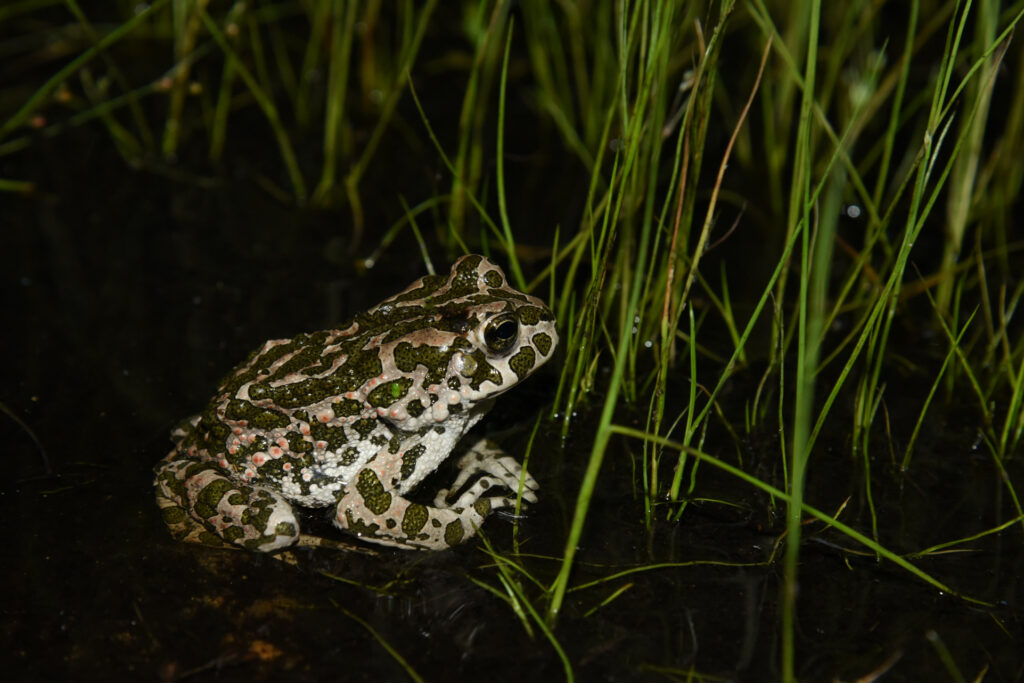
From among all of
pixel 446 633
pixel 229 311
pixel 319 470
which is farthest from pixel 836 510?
pixel 229 311

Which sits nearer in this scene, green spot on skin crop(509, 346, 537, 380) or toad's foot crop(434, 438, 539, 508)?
green spot on skin crop(509, 346, 537, 380)

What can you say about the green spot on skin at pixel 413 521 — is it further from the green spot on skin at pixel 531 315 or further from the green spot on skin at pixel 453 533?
the green spot on skin at pixel 531 315

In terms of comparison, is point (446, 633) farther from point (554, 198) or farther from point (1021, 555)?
point (554, 198)

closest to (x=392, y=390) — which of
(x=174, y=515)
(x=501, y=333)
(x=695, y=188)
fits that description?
(x=501, y=333)

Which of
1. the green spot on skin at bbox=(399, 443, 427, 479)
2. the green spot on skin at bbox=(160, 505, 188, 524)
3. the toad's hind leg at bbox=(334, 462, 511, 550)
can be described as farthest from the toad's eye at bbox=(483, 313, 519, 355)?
the green spot on skin at bbox=(160, 505, 188, 524)

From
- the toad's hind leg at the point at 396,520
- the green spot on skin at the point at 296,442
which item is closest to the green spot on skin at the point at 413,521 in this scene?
the toad's hind leg at the point at 396,520

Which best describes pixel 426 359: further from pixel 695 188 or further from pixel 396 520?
pixel 695 188

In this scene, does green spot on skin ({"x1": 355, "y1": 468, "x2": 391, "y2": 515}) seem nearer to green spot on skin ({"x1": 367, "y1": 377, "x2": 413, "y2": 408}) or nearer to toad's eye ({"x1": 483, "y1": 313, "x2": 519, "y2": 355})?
green spot on skin ({"x1": 367, "y1": 377, "x2": 413, "y2": 408})
